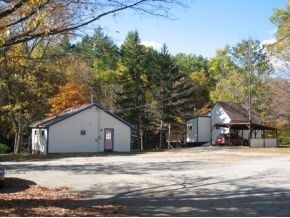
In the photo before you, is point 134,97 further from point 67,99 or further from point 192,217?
point 192,217

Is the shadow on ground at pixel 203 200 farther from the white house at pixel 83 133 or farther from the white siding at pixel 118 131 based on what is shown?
the white siding at pixel 118 131

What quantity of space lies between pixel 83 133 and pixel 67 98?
11327mm

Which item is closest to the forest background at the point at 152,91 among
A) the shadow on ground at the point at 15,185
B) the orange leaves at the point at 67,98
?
the orange leaves at the point at 67,98

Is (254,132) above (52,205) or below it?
above

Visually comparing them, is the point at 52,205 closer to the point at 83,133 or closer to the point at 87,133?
the point at 83,133

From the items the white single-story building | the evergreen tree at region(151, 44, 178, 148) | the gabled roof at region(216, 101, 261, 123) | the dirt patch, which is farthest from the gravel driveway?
the evergreen tree at region(151, 44, 178, 148)

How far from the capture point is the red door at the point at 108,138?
4491 centimetres

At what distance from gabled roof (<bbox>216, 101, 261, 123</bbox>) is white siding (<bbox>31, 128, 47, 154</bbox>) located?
70.8 ft

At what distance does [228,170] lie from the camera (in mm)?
22844

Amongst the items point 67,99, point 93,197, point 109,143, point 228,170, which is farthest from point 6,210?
point 67,99

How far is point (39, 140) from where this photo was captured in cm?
4516

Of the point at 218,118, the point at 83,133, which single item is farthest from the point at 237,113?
the point at 83,133

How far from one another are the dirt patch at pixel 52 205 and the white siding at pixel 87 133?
26756 mm

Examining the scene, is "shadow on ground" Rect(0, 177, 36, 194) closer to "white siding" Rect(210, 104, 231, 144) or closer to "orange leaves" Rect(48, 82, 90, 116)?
"orange leaves" Rect(48, 82, 90, 116)
